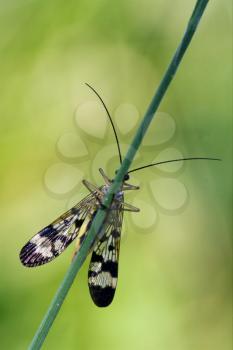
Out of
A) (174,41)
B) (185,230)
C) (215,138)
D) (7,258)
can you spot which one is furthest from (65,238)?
(174,41)

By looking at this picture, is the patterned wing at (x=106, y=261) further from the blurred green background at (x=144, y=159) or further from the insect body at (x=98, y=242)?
the blurred green background at (x=144, y=159)

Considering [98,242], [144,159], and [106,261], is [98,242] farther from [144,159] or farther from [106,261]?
[144,159]

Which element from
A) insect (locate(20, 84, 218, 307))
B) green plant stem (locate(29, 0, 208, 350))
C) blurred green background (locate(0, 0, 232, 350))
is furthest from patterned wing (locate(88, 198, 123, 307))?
green plant stem (locate(29, 0, 208, 350))

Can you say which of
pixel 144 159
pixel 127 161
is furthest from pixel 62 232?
pixel 127 161

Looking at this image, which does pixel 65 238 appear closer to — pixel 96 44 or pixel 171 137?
pixel 171 137

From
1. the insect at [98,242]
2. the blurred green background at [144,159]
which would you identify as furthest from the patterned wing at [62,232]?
the blurred green background at [144,159]

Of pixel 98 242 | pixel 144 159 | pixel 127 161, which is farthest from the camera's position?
pixel 144 159

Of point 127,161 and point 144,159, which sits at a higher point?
point 127,161
